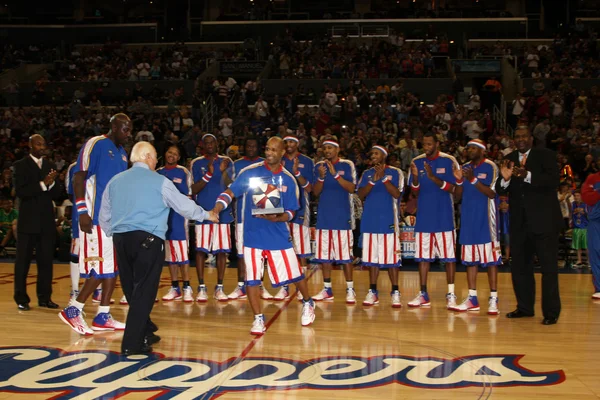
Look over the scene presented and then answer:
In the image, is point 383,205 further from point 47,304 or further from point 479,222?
point 47,304

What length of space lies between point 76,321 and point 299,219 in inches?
138

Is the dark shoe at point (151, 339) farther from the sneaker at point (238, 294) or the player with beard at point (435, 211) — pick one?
the player with beard at point (435, 211)

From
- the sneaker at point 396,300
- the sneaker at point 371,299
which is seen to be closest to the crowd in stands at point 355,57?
the sneaker at point 371,299

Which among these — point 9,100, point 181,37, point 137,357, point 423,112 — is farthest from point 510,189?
point 181,37

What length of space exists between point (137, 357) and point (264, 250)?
1.79 metres

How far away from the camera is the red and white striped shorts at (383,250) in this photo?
978cm

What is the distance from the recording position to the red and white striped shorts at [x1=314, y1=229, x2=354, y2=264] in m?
10.0

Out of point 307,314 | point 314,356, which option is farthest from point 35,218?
point 314,356

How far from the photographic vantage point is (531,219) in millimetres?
8781

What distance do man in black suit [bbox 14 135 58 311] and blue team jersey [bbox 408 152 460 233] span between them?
189 inches

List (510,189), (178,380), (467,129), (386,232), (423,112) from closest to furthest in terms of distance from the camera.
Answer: (178,380) < (510,189) < (386,232) < (467,129) < (423,112)

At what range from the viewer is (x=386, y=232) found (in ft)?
32.1

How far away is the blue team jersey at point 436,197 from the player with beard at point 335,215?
95cm

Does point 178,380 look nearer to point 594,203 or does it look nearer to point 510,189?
point 510,189
